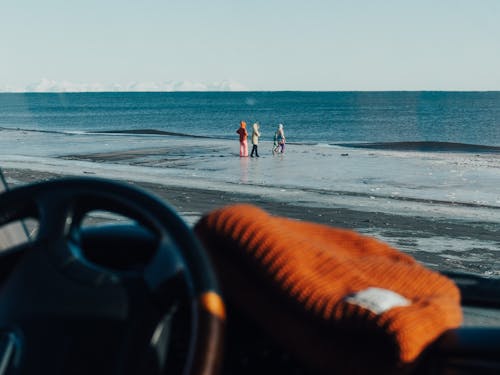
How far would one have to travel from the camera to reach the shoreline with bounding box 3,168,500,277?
8727mm

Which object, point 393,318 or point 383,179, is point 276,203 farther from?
point 393,318

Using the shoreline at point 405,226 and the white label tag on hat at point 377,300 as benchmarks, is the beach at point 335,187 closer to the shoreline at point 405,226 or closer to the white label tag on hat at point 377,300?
the shoreline at point 405,226

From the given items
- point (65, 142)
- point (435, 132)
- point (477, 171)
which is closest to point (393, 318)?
point (477, 171)

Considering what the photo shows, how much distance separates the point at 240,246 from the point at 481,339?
517 millimetres

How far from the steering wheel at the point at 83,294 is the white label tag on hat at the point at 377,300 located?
1.10ft

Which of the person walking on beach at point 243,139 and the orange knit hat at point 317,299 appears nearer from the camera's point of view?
the orange knit hat at point 317,299

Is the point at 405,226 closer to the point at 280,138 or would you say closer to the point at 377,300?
the point at 377,300

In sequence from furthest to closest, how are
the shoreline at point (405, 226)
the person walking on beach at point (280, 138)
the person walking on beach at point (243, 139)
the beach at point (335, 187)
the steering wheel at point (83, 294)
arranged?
the person walking on beach at point (280, 138) < the person walking on beach at point (243, 139) < the beach at point (335, 187) < the shoreline at point (405, 226) < the steering wheel at point (83, 294)

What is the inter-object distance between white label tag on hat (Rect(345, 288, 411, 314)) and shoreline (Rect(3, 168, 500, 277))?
535 cm

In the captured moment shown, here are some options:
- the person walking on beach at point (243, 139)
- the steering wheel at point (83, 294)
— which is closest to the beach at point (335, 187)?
the person walking on beach at point (243, 139)

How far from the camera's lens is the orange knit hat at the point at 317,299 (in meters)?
1.62

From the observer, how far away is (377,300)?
1.68 metres

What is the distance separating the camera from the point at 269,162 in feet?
80.9

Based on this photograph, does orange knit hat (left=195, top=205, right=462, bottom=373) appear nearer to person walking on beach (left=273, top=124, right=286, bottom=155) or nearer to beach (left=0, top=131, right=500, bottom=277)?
beach (left=0, top=131, right=500, bottom=277)
